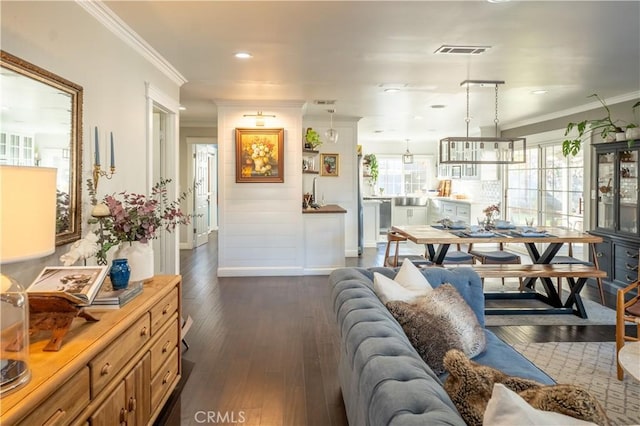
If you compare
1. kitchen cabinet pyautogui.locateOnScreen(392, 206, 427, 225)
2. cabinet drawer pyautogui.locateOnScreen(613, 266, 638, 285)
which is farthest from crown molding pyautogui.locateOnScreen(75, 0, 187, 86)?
kitchen cabinet pyautogui.locateOnScreen(392, 206, 427, 225)

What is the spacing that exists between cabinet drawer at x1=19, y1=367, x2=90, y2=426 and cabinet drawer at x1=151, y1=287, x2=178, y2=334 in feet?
2.40

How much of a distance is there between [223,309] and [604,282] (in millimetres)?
4712

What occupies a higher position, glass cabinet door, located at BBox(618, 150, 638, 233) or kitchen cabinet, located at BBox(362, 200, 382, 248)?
glass cabinet door, located at BBox(618, 150, 638, 233)

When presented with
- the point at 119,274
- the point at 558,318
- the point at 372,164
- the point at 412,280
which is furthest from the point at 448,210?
the point at 119,274

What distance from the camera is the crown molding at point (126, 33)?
2.58 meters

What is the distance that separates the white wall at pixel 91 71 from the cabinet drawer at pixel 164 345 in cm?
69

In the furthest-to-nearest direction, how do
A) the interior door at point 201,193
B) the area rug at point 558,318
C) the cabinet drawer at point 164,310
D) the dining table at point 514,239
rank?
the interior door at point 201,193, the dining table at point 514,239, the area rug at point 558,318, the cabinet drawer at point 164,310

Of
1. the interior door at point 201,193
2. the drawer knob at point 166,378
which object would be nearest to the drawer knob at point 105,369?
the drawer knob at point 166,378

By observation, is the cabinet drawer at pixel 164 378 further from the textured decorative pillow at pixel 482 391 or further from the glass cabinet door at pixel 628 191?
the glass cabinet door at pixel 628 191

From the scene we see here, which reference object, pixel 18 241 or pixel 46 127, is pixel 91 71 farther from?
pixel 18 241

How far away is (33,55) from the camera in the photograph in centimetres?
200

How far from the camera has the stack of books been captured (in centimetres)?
188

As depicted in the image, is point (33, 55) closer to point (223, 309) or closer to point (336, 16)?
point (336, 16)

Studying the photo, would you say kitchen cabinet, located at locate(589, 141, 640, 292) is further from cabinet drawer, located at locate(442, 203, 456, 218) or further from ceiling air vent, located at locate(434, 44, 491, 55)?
cabinet drawer, located at locate(442, 203, 456, 218)
